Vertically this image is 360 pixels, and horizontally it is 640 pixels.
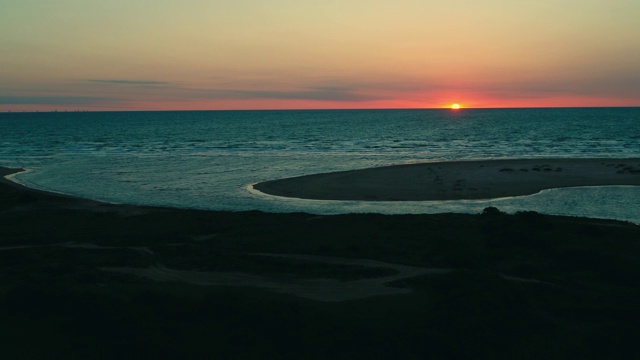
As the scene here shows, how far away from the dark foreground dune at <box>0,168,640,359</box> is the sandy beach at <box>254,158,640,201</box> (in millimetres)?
10668

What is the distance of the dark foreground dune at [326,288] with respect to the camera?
35.8 ft

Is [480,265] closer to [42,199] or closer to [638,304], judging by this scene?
[638,304]

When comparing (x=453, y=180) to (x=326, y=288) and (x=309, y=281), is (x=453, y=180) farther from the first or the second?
(x=326, y=288)

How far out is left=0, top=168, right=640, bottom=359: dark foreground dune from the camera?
10.9 meters

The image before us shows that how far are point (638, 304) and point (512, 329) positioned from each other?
385cm

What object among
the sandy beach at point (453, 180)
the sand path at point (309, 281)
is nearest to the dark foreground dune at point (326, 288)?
the sand path at point (309, 281)

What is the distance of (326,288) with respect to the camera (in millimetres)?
14656

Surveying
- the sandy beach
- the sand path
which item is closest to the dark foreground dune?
the sand path

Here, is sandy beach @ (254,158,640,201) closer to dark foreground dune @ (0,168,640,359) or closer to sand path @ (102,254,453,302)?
dark foreground dune @ (0,168,640,359)

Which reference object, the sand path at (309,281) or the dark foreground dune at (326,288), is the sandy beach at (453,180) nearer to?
the dark foreground dune at (326,288)

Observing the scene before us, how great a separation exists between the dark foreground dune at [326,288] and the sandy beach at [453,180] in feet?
35.0

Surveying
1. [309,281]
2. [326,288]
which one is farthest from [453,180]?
[326,288]

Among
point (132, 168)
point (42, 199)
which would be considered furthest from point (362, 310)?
point (132, 168)

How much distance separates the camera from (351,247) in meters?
18.7
